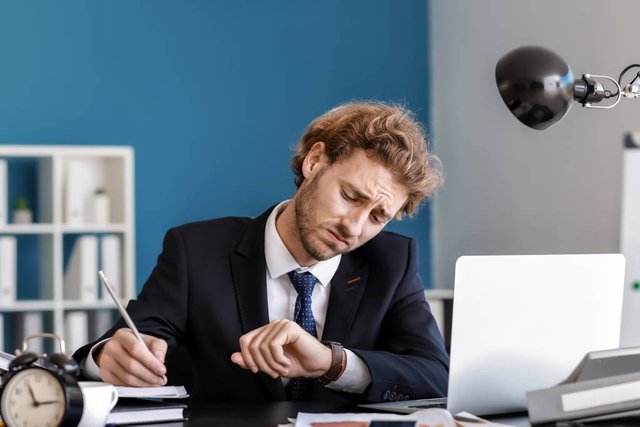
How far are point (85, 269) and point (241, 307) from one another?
79.1 inches

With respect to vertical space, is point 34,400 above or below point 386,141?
below

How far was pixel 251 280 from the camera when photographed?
87.3 inches

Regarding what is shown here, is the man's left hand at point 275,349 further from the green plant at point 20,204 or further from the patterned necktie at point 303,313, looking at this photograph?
the green plant at point 20,204

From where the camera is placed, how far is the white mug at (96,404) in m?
1.46

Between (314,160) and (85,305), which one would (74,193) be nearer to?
(85,305)

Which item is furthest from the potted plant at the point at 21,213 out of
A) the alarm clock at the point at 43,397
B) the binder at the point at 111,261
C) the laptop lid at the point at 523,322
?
the laptop lid at the point at 523,322

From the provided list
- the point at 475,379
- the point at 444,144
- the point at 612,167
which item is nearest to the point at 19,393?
the point at 475,379

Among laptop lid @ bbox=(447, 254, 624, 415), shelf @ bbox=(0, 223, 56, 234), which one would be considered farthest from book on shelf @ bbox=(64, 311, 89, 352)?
laptop lid @ bbox=(447, 254, 624, 415)

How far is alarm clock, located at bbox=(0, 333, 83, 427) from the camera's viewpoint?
1411 mm

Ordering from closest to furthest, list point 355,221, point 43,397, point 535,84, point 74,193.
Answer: point 43,397 < point 535,84 < point 355,221 < point 74,193

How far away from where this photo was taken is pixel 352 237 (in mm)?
2158

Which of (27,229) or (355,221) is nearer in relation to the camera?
(355,221)

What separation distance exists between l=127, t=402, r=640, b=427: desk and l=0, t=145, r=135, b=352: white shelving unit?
2.36m

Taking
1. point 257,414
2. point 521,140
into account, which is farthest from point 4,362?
point 521,140
